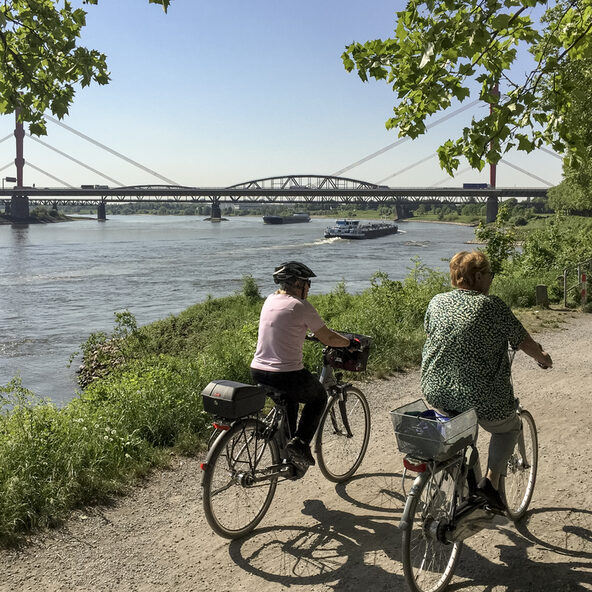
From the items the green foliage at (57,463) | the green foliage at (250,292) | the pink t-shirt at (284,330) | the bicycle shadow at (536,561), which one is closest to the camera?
the bicycle shadow at (536,561)

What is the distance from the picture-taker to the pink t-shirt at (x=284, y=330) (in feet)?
12.1

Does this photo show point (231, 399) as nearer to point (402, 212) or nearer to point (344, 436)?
point (344, 436)

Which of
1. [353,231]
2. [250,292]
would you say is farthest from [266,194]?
[250,292]

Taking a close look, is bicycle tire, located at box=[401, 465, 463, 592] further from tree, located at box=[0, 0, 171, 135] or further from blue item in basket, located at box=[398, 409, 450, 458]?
tree, located at box=[0, 0, 171, 135]

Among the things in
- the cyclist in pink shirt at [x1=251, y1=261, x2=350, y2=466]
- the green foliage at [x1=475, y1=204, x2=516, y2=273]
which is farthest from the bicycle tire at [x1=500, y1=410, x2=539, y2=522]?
the green foliage at [x1=475, y1=204, x2=516, y2=273]

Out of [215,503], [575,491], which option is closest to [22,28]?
[215,503]

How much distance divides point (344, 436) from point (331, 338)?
0.98 meters

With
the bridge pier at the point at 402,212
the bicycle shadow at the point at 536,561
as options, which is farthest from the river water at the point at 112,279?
the bridge pier at the point at 402,212

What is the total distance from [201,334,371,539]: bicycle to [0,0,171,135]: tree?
3497 millimetres

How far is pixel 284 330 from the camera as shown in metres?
3.69

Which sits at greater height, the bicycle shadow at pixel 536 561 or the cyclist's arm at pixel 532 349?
the cyclist's arm at pixel 532 349

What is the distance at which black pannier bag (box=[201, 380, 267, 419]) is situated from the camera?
3443mm

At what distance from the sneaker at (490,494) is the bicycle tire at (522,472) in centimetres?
43

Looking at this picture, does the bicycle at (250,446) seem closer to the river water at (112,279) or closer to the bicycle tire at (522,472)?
the bicycle tire at (522,472)
